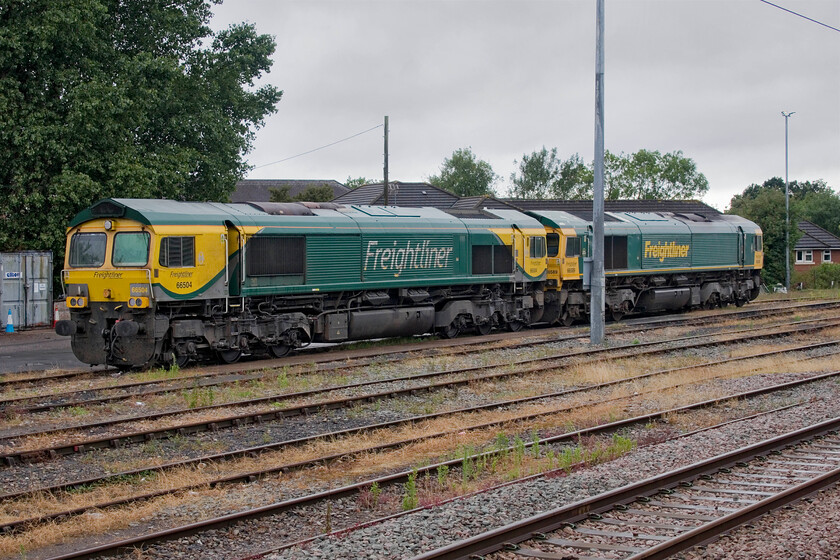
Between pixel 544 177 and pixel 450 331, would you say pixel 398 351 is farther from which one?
pixel 544 177

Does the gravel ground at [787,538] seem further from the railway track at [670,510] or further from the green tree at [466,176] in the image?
the green tree at [466,176]

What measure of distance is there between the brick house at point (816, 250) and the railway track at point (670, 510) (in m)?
70.0

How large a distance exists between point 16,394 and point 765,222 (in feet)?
148

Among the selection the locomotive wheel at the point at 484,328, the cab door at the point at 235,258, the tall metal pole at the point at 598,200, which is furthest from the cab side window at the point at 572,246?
the cab door at the point at 235,258

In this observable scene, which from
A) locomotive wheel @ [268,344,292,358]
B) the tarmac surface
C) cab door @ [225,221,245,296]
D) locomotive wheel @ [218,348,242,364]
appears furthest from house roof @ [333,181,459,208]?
cab door @ [225,221,245,296]

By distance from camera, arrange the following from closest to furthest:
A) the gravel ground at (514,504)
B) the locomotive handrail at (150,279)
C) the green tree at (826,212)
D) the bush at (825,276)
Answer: the gravel ground at (514,504), the locomotive handrail at (150,279), the bush at (825,276), the green tree at (826,212)

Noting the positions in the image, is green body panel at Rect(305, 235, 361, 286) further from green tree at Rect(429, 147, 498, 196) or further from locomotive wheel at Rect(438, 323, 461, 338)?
green tree at Rect(429, 147, 498, 196)

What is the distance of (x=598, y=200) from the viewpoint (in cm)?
A: 2234

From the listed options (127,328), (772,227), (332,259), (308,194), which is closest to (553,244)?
(332,259)

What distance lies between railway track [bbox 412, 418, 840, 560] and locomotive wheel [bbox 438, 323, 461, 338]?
1389 cm

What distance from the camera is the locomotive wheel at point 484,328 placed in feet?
83.4

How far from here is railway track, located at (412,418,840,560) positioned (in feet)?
24.4

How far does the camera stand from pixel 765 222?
169 ft

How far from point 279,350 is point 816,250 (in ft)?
220
